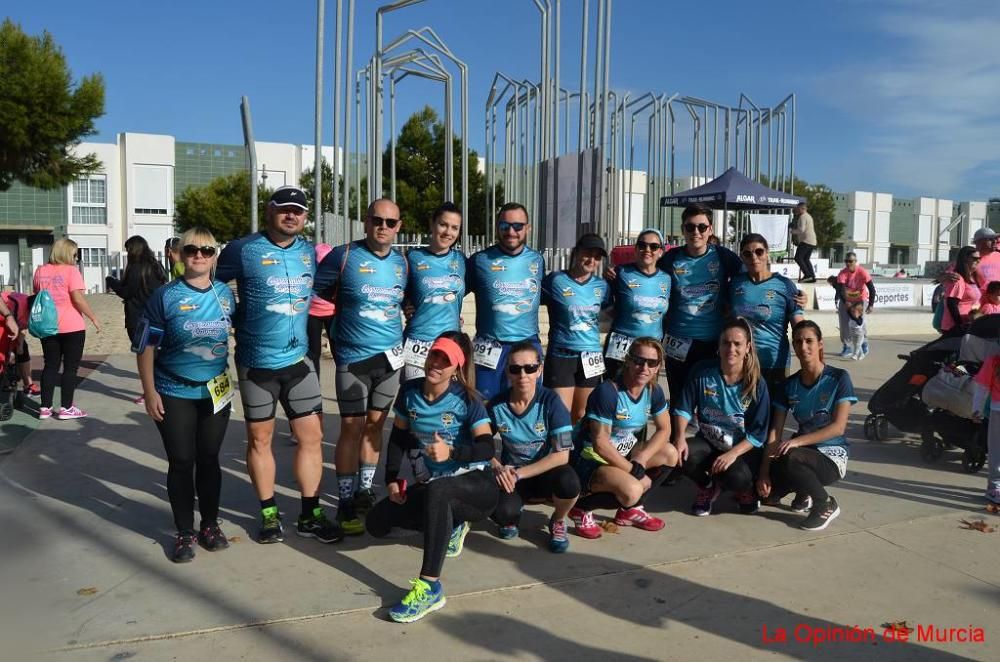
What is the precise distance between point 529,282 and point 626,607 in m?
1.97

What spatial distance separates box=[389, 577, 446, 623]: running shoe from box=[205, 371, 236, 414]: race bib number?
1.41 meters

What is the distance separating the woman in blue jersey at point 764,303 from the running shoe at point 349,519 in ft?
8.61

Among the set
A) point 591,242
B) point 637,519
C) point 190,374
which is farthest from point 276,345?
point 637,519

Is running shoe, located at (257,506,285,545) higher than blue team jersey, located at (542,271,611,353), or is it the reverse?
blue team jersey, located at (542,271,611,353)

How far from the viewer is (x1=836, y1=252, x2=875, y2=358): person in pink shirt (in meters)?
12.0

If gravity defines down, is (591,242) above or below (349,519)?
above

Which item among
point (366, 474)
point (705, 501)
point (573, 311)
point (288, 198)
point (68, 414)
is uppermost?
point (288, 198)

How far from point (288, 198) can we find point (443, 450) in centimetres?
149

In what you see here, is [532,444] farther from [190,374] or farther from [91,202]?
[91,202]

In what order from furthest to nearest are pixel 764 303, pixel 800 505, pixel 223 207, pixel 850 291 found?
pixel 223 207
pixel 850 291
pixel 764 303
pixel 800 505

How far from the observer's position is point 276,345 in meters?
3.92

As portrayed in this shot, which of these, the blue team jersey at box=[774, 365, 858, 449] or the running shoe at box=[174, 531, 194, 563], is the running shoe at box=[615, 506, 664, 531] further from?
the running shoe at box=[174, 531, 194, 563]

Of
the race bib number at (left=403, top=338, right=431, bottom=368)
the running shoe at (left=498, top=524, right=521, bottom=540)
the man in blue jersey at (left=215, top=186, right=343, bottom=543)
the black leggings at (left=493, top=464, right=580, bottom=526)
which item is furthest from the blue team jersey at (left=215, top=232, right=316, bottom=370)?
the running shoe at (left=498, top=524, right=521, bottom=540)

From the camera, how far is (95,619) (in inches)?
123
